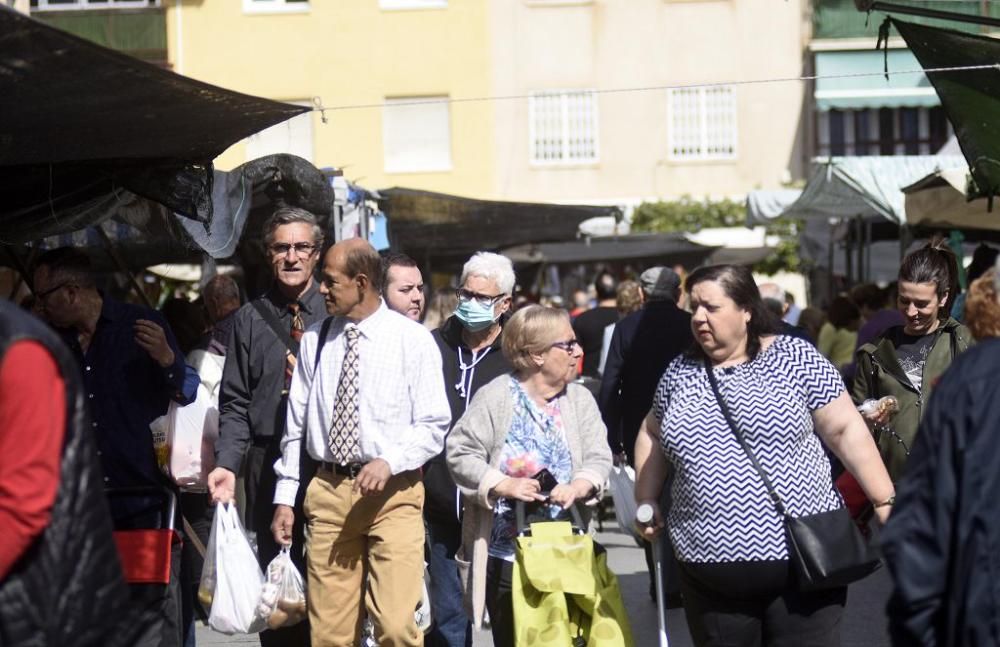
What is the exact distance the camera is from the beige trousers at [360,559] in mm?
6242

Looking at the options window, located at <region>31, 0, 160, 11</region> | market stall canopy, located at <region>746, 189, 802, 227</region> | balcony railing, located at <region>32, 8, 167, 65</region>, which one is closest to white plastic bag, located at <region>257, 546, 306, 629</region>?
market stall canopy, located at <region>746, 189, 802, 227</region>

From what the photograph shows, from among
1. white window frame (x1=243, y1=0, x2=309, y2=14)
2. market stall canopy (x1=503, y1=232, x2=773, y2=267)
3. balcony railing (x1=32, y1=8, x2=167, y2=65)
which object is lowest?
market stall canopy (x1=503, y1=232, x2=773, y2=267)

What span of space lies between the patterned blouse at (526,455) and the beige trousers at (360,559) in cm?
33

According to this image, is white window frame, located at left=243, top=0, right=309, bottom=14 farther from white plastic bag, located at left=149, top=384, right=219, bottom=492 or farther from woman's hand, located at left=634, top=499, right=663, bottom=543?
woman's hand, located at left=634, top=499, right=663, bottom=543

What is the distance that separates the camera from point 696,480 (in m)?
5.44

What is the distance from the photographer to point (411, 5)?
110 ft

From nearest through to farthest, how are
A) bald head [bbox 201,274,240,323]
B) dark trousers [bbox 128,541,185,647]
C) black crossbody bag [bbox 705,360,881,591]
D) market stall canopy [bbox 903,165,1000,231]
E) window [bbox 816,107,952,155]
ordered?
black crossbody bag [bbox 705,360,881,591], dark trousers [bbox 128,541,185,647], bald head [bbox 201,274,240,323], market stall canopy [bbox 903,165,1000,231], window [bbox 816,107,952,155]

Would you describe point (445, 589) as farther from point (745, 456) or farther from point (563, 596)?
point (745, 456)

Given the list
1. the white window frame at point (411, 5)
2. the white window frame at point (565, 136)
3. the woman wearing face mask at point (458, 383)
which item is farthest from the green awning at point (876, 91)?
the woman wearing face mask at point (458, 383)

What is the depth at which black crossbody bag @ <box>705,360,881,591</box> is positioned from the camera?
5.25 meters

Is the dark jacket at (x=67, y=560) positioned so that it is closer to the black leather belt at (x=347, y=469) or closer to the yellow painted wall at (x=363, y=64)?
the black leather belt at (x=347, y=469)

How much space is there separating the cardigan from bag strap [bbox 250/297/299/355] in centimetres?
82

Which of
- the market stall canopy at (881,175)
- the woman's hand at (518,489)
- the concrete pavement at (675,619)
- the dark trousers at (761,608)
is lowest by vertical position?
the concrete pavement at (675,619)

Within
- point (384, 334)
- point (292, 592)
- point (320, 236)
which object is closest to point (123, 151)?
point (320, 236)
